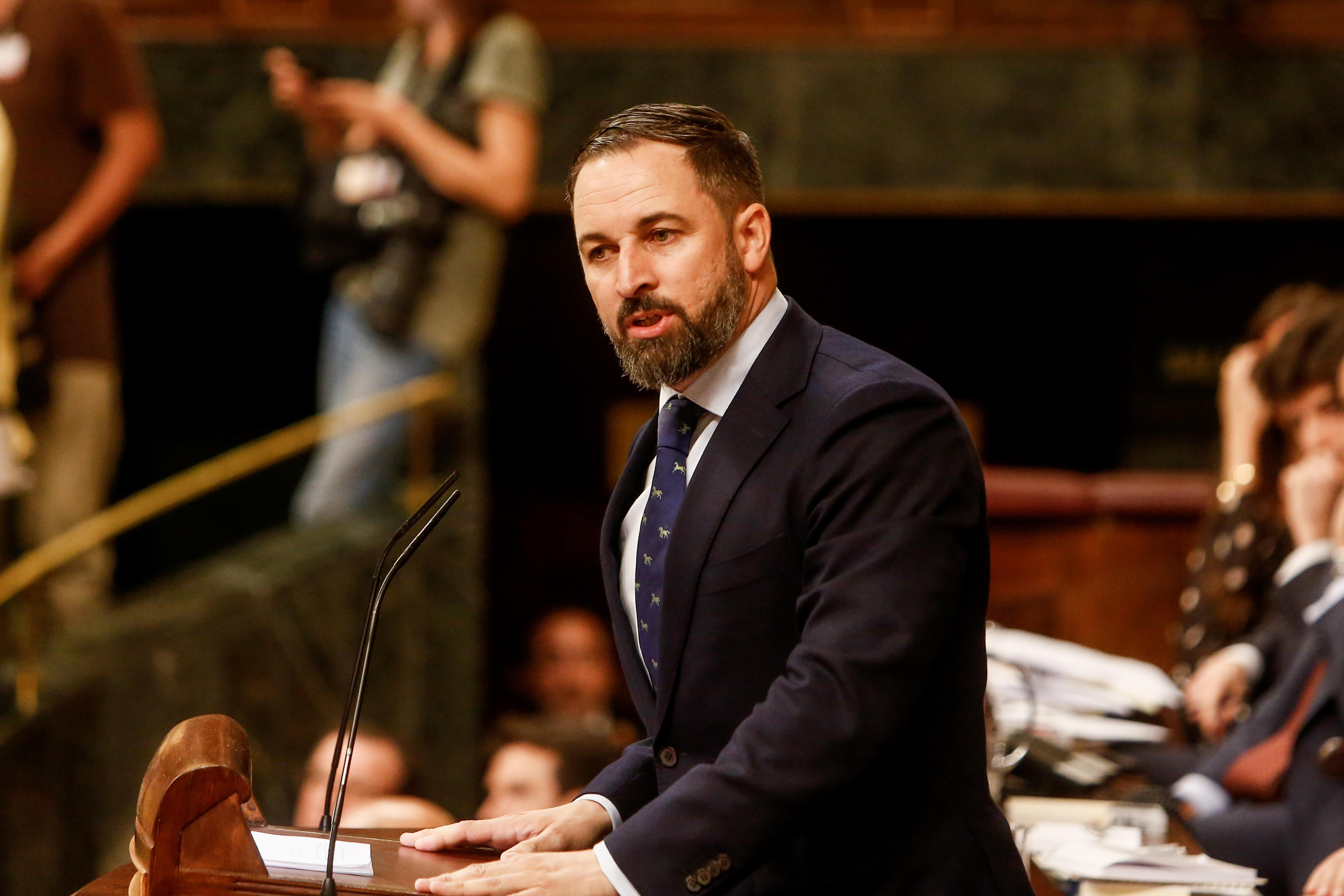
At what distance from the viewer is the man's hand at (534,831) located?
1552 mm

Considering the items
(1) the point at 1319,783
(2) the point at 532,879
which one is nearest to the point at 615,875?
(2) the point at 532,879

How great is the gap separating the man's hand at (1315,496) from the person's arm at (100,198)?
3428 millimetres

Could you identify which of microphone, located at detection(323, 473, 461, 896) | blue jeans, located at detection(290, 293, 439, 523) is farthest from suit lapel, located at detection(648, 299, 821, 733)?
blue jeans, located at detection(290, 293, 439, 523)

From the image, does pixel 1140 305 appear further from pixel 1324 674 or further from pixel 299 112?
pixel 1324 674

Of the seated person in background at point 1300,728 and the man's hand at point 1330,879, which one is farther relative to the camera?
the seated person in background at point 1300,728

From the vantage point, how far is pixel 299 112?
5.30 metres

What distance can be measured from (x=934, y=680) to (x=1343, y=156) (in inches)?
195

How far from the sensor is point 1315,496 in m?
3.44

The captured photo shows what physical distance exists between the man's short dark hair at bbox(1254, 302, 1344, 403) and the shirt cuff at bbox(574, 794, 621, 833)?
2.33m

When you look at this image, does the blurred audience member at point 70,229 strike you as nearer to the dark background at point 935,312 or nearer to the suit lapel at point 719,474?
the dark background at point 935,312

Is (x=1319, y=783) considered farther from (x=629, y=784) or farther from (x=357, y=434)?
(x=357, y=434)

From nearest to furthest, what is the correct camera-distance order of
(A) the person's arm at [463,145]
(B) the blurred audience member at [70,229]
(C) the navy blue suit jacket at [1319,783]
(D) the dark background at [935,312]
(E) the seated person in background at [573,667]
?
(C) the navy blue suit jacket at [1319,783], (B) the blurred audience member at [70,229], (A) the person's arm at [463,145], (E) the seated person in background at [573,667], (D) the dark background at [935,312]

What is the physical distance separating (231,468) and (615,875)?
389 cm

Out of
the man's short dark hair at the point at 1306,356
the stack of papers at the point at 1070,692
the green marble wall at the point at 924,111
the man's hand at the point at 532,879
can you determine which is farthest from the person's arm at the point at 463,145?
the man's hand at the point at 532,879
